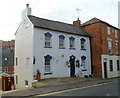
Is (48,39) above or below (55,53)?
above

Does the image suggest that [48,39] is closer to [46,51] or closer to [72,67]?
[46,51]

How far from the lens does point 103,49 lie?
A: 19156 mm

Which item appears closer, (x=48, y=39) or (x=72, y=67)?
(x=48, y=39)

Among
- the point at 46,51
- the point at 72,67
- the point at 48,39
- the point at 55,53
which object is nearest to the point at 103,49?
the point at 72,67

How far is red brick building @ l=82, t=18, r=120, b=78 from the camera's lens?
62.4 ft

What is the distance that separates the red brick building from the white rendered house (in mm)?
1308

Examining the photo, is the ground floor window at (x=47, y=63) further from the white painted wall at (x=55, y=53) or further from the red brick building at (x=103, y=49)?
the red brick building at (x=103, y=49)

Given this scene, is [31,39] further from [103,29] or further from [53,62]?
[103,29]

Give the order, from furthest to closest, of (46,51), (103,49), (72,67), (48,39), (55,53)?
1. (103,49)
2. (72,67)
3. (55,53)
4. (48,39)
5. (46,51)

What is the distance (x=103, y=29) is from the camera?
64.8 feet

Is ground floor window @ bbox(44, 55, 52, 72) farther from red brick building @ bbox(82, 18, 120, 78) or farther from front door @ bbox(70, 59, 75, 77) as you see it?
red brick building @ bbox(82, 18, 120, 78)

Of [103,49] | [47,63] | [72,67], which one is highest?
[103,49]

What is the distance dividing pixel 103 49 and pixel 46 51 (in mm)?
9237

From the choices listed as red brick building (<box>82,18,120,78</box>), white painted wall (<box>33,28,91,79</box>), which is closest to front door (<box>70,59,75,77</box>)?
white painted wall (<box>33,28,91,79</box>)
